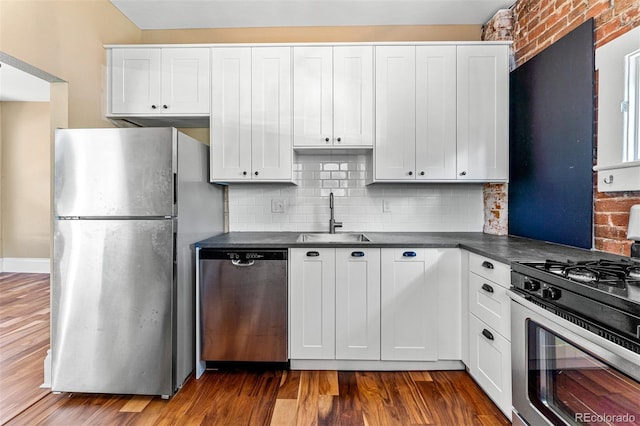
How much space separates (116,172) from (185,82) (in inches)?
39.4

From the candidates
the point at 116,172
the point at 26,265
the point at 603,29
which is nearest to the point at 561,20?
the point at 603,29

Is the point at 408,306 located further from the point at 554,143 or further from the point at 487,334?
the point at 554,143

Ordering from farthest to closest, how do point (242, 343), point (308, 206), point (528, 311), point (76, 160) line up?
1. point (308, 206)
2. point (242, 343)
3. point (76, 160)
4. point (528, 311)

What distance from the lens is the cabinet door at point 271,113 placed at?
246cm

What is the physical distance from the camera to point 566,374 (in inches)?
46.1

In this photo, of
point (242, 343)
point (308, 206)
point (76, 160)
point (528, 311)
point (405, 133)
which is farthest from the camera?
point (308, 206)

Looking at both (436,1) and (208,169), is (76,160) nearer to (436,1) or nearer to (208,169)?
(208,169)

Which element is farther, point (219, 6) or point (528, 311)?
point (219, 6)

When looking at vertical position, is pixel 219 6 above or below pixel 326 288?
above

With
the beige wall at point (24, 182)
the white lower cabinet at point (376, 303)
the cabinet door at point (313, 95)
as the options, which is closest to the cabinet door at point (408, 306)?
Result: the white lower cabinet at point (376, 303)

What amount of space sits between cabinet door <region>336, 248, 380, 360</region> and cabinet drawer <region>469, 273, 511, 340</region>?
60 cm

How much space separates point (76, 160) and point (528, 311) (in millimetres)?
2555

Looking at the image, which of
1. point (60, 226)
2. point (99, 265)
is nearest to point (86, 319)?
point (99, 265)

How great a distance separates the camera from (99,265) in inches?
75.4
